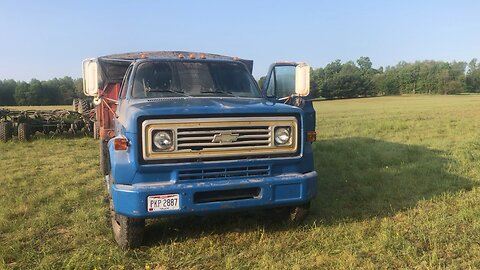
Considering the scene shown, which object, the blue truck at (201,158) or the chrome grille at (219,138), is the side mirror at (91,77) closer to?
the blue truck at (201,158)

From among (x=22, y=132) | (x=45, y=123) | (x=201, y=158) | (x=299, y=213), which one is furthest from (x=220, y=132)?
(x=45, y=123)

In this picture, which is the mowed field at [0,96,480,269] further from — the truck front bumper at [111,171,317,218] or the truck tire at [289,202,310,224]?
the truck front bumper at [111,171,317,218]

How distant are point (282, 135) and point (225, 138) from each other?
62 centimetres

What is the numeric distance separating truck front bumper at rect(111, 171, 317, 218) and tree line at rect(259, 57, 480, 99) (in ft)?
243

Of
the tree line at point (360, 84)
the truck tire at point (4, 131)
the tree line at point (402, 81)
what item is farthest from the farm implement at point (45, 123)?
the tree line at point (402, 81)

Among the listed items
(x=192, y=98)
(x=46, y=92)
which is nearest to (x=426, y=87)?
(x=46, y=92)

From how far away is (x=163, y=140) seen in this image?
4.38 meters

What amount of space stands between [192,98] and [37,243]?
2269 mm

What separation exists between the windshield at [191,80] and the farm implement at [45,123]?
10694 millimetres

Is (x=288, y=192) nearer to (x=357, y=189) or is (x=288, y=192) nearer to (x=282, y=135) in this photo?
(x=282, y=135)

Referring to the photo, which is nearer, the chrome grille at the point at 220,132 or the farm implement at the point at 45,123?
the chrome grille at the point at 220,132

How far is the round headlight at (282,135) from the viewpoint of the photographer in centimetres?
479

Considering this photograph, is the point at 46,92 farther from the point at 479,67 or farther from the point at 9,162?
the point at 479,67

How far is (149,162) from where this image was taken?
14.3 feet
